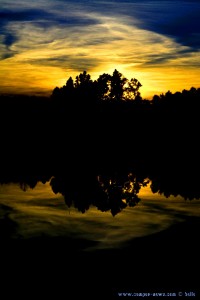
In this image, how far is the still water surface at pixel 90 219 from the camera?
11.6 meters

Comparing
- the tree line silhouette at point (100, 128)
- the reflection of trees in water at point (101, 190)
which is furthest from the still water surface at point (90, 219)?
the tree line silhouette at point (100, 128)

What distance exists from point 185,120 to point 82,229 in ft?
181

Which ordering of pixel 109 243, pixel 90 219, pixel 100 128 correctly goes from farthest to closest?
pixel 100 128, pixel 90 219, pixel 109 243

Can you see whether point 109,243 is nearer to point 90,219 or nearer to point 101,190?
point 90,219

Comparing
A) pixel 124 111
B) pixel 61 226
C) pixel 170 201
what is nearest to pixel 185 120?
pixel 124 111

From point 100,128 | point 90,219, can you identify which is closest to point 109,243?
point 90,219

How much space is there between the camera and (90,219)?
1347cm

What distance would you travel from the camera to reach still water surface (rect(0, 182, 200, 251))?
11.6m

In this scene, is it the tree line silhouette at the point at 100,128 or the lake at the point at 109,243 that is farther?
the tree line silhouette at the point at 100,128

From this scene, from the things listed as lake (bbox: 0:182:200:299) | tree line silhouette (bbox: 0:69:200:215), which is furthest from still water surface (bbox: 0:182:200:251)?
tree line silhouette (bbox: 0:69:200:215)

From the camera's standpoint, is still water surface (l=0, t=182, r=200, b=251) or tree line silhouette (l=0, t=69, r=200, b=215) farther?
tree line silhouette (l=0, t=69, r=200, b=215)

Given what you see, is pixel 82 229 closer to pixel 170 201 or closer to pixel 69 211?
pixel 69 211

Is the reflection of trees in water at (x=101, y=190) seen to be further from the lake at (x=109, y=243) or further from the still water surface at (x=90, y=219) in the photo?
the lake at (x=109, y=243)

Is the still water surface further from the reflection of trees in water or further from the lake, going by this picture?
the reflection of trees in water
